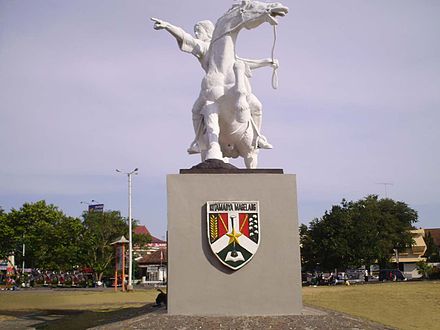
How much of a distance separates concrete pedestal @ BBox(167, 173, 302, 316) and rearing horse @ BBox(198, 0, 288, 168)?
3.28 ft

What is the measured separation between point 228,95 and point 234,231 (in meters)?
2.48

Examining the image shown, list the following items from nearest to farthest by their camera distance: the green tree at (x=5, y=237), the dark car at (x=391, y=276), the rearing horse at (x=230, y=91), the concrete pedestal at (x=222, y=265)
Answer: the concrete pedestal at (x=222, y=265) → the rearing horse at (x=230, y=91) → the dark car at (x=391, y=276) → the green tree at (x=5, y=237)

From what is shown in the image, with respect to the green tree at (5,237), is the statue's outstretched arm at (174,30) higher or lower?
higher

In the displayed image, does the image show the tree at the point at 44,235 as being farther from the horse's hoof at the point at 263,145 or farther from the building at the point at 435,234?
the building at the point at 435,234

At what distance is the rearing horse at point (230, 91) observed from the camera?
28.8 feet

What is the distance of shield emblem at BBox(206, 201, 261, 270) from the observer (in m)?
7.64

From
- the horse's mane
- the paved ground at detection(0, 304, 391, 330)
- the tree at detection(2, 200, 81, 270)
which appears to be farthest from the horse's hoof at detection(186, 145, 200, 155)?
the tree at detection(2, 200, 81, 270)

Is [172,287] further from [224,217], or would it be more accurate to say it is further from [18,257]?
Result: [18,257]

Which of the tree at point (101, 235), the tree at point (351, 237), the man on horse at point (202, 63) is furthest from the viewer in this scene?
the tree at point (101, 235)

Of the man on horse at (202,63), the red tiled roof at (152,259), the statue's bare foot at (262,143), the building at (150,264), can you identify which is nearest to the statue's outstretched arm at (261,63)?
the man on horse at (202,63)

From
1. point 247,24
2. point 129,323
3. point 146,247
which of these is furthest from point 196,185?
point 146,247

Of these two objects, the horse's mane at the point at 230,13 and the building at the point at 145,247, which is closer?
the horse's mane at the point at 230,13

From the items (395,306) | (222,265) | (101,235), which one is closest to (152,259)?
(101,235)

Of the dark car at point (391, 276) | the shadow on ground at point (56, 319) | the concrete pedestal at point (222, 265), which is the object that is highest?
the concrete pedestal at point (222, 265)
